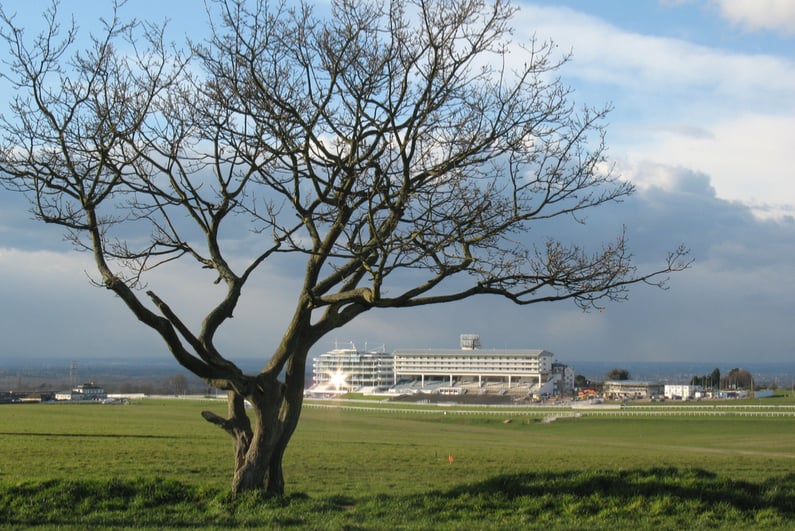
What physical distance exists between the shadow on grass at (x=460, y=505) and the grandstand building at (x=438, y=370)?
5690 inches

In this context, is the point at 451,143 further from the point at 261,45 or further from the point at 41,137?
the point at 41,137

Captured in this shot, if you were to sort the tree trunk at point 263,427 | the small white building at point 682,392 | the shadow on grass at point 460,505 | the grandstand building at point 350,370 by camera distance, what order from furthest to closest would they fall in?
the grandstand building at point 350,370, the small white building at point 682,392, the tree trunk at point 263,427, the shadow on grass at point 460,505

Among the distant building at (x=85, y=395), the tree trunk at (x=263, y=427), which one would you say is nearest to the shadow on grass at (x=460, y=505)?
the tree trunk at (x=263, y=427)

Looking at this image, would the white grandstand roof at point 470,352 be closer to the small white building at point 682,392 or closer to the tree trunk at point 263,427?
the small white building at point 682,392

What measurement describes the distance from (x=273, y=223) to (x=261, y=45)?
228cm

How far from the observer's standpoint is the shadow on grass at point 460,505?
30.6 ft

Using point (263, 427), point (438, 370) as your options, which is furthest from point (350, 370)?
point (263, 427)

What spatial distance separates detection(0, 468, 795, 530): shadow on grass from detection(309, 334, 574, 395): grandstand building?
145m

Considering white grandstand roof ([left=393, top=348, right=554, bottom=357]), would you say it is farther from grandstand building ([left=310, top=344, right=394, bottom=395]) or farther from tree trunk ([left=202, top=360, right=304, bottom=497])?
tree trunk ([left=202, top=360, right=304, bottom=497])

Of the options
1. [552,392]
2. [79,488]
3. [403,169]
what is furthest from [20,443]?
[552,392]

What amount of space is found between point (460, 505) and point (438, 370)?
521 ft

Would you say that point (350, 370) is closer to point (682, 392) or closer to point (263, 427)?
point (682, 392)

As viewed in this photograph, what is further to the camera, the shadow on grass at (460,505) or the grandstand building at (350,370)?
the grandstand building at (350,370)

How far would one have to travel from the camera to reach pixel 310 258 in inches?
445
